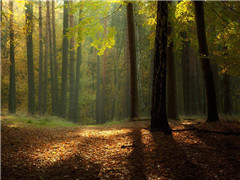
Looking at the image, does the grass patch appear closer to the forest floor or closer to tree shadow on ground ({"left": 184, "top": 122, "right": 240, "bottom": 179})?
the forest floor

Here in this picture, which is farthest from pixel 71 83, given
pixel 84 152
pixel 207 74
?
pixel 84 152

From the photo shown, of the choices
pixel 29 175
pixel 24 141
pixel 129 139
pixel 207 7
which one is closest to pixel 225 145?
pixel 129 139

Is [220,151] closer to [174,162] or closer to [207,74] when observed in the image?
[174,162]

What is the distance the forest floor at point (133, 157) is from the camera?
3.74 m

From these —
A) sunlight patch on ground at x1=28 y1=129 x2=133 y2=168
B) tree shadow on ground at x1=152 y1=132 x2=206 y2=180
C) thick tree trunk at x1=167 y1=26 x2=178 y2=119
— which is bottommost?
sunlight patch on ground at x1=28 y1=129 x2=133 y2=168

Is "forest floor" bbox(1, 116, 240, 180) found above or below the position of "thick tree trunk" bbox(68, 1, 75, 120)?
below

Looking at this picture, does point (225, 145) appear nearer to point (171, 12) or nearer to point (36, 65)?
point (171, 12)

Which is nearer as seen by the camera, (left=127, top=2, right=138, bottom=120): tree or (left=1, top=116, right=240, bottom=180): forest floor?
(left=1, top=116, right=240, bottom=180): forest floor

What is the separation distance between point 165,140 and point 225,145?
1464 millimetres

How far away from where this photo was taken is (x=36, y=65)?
971 inches

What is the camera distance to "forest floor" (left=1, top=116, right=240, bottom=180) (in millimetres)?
3744

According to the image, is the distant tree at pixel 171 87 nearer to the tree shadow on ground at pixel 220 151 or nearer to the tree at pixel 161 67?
the tree at pixel 161 67

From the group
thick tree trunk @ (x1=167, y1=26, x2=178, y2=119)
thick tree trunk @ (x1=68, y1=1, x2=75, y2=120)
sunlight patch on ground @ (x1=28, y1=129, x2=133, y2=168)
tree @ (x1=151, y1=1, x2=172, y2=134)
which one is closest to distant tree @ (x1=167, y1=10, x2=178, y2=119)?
thick tree trunk @ (x1=167, y1=26, x2=178, y2=119)

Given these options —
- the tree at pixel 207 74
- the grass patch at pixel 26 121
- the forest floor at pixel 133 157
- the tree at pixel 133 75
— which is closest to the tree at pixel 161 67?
the forest floor at pixel 133 157
